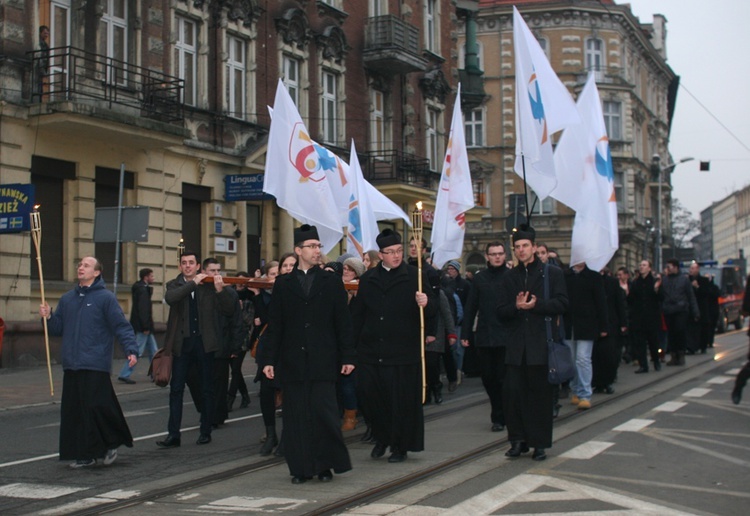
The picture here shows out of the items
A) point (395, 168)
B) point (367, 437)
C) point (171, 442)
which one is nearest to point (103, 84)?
point (171, 442)

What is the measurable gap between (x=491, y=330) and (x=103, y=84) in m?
12.7

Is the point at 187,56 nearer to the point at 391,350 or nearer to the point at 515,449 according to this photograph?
the point at 391,350

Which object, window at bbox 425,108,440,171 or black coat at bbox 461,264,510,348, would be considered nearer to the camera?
black coat at bbox 461,264,510,348

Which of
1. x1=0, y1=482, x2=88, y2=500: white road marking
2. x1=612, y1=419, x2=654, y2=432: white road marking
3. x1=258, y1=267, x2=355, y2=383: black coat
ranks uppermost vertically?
x1=258, y1=267, x2=355, y2=383: black coat

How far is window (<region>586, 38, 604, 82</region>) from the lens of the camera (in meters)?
59.5

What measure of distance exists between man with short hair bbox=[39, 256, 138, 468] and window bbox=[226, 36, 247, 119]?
17.3 metres

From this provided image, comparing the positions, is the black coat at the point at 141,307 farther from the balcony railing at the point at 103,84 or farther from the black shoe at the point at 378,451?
the black shoe at the point at 378,451

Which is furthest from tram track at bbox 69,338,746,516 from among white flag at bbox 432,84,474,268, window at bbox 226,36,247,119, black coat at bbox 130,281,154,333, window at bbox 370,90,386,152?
window at bbox 370,90,386,152

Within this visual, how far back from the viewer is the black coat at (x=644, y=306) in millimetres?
18172

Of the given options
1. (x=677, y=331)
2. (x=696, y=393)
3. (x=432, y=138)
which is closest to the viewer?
(x=696, y=393)

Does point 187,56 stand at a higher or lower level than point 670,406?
higher

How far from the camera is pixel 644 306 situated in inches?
721

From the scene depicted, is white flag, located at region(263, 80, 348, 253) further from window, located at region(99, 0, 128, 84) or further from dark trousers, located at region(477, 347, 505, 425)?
window, located at region(99, 0, 128, 84)

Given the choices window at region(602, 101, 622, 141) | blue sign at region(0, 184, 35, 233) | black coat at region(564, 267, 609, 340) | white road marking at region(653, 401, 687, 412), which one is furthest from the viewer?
window at region(602, 101, 622, 141)
